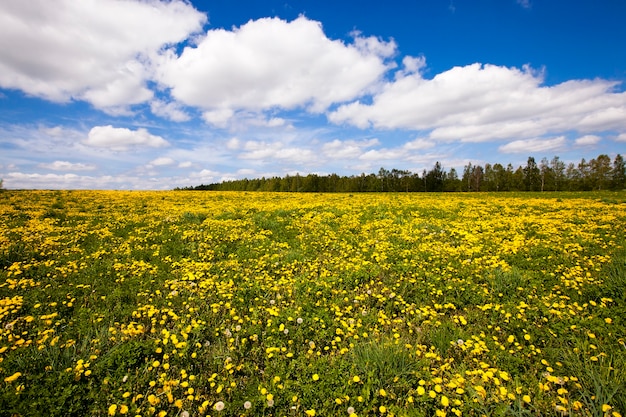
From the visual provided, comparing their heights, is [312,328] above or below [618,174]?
below

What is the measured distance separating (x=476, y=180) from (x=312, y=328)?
388 feet

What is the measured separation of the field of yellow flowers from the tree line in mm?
101947

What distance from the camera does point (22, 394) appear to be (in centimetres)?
372

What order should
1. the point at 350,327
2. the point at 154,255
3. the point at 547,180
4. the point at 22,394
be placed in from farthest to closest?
the point at 547,180
the point at 154,255
the point at 350,327
the point at 22,394

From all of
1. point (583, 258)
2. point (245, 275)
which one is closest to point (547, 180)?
point (583, 258)

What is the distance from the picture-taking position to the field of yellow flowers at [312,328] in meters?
3.97

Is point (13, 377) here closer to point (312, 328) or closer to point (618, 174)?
point (312, 328)

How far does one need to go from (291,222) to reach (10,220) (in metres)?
14.0

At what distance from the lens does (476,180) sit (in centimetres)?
10575

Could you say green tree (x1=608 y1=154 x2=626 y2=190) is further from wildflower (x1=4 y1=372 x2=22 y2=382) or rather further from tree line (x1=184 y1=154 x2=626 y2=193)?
wildflower (x1=4 y1=372 x2=22 y2=382)

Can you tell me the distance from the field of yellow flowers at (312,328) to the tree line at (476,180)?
101947mm

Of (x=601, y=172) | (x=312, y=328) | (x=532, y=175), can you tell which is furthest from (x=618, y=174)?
(x=312, y=328)

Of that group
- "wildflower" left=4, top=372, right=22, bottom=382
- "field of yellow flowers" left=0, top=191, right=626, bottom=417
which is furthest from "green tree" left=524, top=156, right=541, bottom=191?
"wildflower" left=4, top=372, right=22, bottom=382

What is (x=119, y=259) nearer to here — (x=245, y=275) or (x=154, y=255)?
(x=154, y=255)
